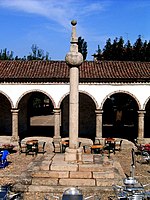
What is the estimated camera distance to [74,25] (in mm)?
12141

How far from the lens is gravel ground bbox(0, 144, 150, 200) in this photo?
40.3ft

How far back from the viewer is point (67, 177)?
445 inches

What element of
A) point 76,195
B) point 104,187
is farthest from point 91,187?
point 76,195

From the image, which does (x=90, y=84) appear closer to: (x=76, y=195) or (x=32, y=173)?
(x=32, y=173)

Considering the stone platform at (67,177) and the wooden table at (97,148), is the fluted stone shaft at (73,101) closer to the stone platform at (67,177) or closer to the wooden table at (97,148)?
the stone platform at (67,177)

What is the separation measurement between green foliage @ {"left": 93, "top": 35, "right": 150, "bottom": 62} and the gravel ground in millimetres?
27639

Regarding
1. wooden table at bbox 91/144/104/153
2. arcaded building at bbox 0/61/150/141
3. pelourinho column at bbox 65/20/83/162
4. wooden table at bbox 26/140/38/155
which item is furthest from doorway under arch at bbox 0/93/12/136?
pelourinho column at bbox 65/20/83/162

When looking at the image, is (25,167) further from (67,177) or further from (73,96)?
(73,96)

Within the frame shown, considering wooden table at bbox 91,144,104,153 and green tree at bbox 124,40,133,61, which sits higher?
green tree at bbox 124,40,133,61

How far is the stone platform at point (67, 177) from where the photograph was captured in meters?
10.7

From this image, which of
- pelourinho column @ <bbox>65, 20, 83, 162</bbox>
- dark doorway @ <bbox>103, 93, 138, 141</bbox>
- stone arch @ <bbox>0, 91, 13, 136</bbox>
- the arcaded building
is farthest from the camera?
dark doorway @ <bbox>103, 93, 138, 141</bbox>

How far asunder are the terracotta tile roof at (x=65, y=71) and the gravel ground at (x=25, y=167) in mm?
4833

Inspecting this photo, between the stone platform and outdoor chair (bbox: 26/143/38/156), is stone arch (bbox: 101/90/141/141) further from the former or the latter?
the stone platform

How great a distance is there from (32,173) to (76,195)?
3.00 meters
